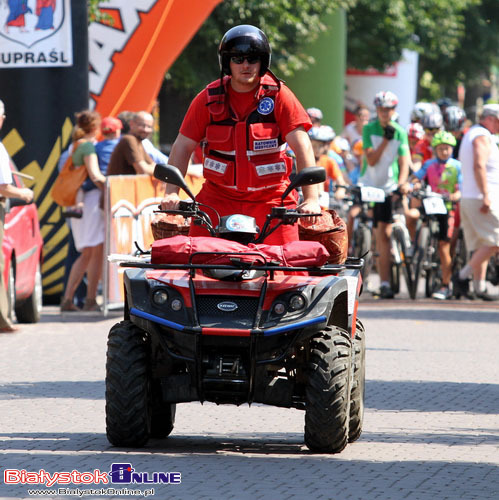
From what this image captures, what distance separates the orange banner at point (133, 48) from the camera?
64.3ft

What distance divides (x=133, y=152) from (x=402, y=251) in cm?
381

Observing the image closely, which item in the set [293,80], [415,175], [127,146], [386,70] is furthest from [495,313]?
A: [386,70]

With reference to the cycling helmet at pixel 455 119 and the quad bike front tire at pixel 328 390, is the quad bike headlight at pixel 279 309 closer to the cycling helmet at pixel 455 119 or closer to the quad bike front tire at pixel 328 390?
the quad bike front tire at pixel 328 390

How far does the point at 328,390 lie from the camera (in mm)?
7332

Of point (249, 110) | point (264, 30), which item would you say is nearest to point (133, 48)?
point (264, 30)

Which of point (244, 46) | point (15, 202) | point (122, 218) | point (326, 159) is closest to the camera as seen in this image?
point (244, 46)

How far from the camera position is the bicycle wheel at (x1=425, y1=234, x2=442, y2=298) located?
17594 mm

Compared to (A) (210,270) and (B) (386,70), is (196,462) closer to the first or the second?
(A) (210,270)

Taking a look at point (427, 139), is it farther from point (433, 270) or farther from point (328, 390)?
point (328, 390)

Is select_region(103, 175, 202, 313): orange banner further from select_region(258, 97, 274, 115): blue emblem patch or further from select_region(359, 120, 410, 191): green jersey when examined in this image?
select_region(258, 97, 274, 115): blue emblem patch

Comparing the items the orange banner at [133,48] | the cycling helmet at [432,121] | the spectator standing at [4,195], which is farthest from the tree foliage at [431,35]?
the spectator standing at [4,195]

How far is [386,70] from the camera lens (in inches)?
1569

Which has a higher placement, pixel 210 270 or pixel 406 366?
pixel 210 270

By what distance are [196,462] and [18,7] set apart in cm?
1035
